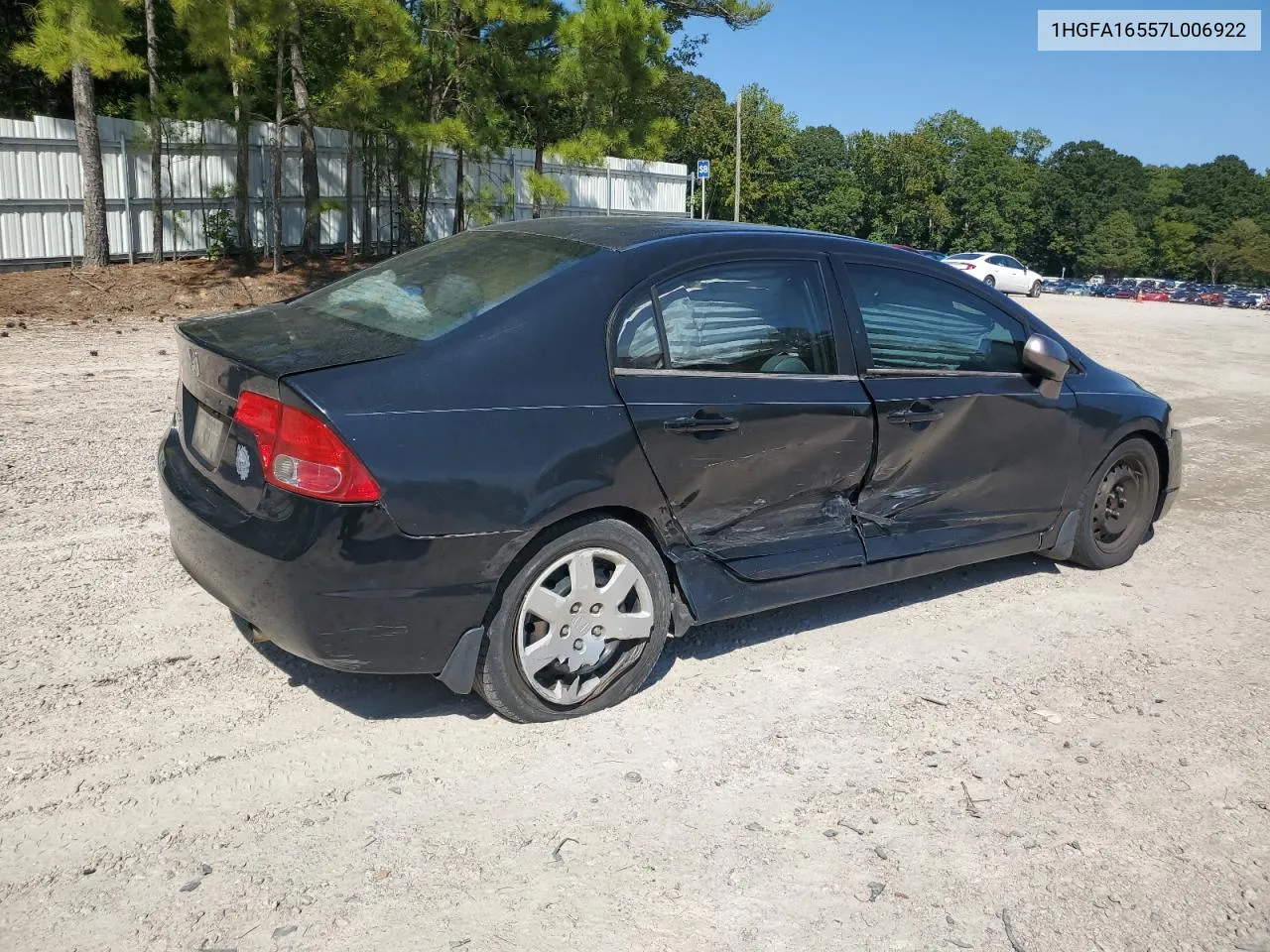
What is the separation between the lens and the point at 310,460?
11.3 feet

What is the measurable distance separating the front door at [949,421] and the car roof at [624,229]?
1.31 feet

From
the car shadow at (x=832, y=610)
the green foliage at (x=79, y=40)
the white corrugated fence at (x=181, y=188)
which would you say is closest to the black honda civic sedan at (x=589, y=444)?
the car shadow at (x=832, y=610)

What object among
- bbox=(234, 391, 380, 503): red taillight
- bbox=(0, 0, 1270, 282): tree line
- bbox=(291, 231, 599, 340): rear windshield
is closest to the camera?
bbox=(234, 391, 380, 503): red taillight

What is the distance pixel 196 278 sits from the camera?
1697 centimetres

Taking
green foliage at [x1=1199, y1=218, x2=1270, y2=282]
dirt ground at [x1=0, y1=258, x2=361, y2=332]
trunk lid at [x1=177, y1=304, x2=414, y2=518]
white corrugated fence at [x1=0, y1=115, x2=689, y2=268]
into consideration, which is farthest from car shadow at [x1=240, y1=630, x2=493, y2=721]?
green foliage at [x1=1199, y1=218, x2=1270, y2=282]

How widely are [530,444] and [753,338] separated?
1.16 m

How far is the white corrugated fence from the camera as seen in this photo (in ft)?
57.4

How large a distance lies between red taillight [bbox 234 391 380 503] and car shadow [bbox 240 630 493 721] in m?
0.92

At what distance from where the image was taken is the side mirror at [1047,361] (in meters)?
5.23

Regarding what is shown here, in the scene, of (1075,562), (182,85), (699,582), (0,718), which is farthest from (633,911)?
(182,85)

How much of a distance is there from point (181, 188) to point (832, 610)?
56.3 feet

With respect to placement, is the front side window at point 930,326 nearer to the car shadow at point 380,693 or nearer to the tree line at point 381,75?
the car shadow at point 380,693

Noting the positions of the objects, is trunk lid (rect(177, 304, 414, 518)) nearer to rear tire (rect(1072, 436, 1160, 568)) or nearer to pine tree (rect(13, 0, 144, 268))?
rear tire (rect(1072, 436, 1160, 568))

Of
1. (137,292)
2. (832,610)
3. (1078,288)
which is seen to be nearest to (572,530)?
(832,610)
